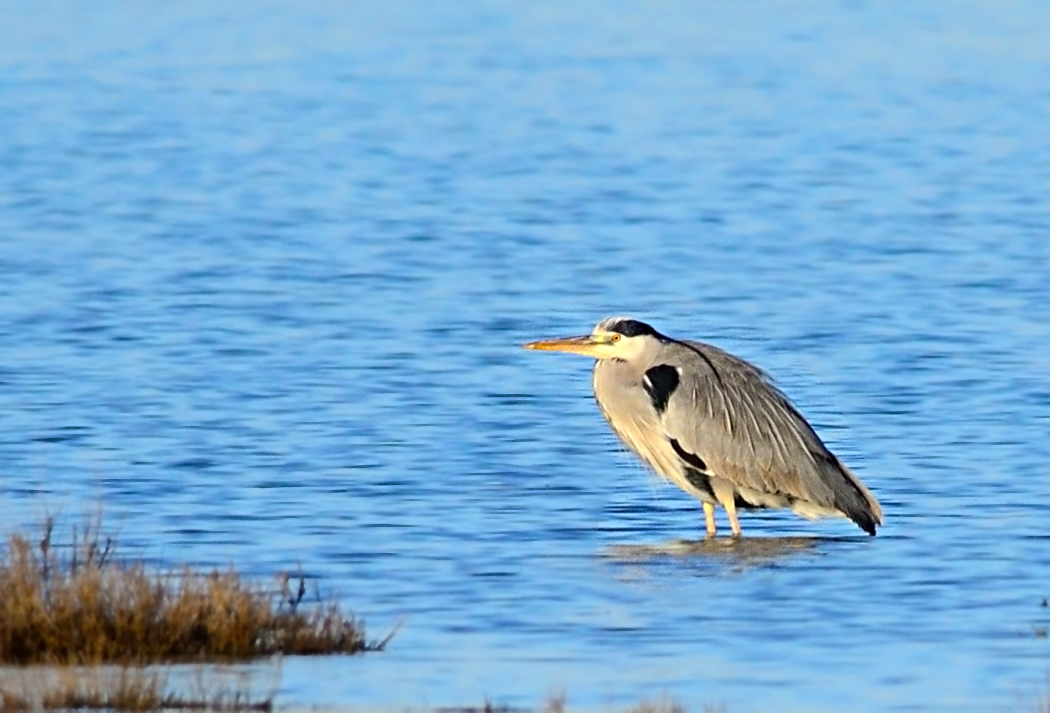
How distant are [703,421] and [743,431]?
0.19m

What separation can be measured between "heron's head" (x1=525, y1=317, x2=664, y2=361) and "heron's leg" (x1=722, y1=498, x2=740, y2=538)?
77 centimetres

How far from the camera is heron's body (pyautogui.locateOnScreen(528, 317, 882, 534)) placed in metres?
11.9

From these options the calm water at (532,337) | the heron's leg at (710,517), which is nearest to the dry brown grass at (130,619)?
the calm water at (532,337)

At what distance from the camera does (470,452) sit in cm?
1352

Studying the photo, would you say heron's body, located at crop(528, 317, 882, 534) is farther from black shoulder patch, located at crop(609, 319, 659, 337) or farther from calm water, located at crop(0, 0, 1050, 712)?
calm water, located at crop(0, 0, 1050, 712)

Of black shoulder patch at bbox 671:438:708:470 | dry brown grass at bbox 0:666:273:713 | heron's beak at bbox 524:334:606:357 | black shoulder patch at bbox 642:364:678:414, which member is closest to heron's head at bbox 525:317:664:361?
heron's beak at bbox 524:334:606:357

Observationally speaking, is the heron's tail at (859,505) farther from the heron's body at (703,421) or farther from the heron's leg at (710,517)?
the heron's leg at (710,517)

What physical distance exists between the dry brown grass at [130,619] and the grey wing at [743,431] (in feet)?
12.8

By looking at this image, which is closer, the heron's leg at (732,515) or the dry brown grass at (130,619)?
the dry brown grass at (130,619)

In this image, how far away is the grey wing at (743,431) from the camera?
38.8ft

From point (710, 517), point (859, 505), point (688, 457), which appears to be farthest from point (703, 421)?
point (859, 505)

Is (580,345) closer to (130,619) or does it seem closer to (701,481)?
(701,481)

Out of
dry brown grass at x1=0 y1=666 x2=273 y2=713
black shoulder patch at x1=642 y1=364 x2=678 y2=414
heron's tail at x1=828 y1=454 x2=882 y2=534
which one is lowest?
heron's tail at x1=828 y1=454 x2=882 y2=534

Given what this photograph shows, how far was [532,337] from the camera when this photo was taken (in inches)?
696
